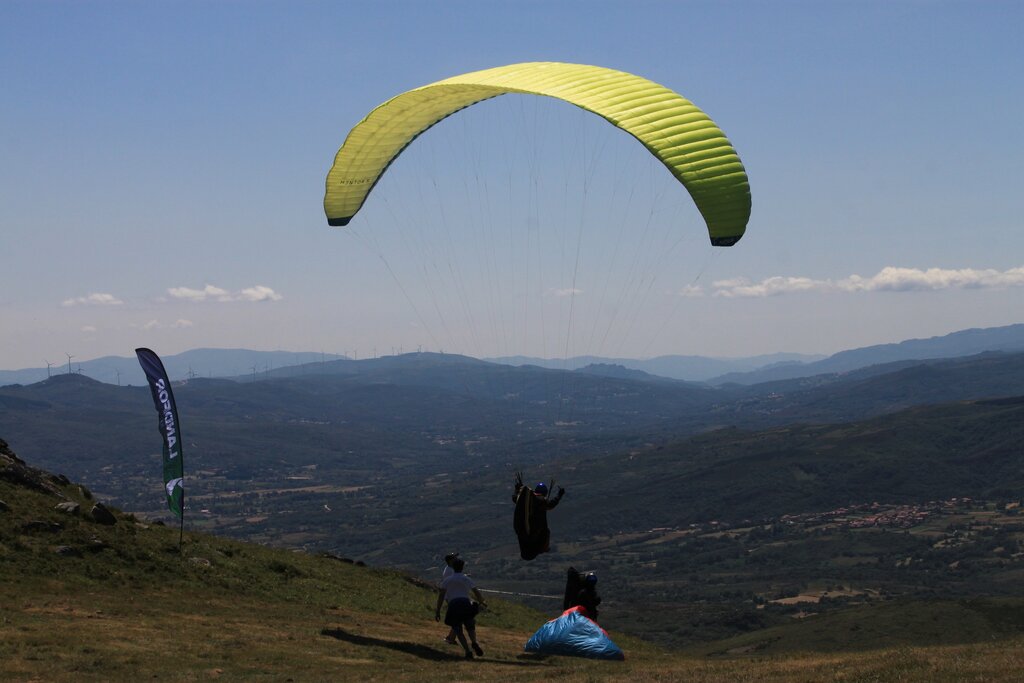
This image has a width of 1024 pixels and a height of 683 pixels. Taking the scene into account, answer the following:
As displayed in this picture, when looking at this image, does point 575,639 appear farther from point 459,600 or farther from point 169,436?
point 169,436

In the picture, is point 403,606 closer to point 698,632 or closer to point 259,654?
point 259,654

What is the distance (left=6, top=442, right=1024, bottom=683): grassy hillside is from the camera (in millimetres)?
17359

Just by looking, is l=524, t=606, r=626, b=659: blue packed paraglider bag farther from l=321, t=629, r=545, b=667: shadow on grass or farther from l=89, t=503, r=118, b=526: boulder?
l=89, t=503, r=118, b=526: boulder

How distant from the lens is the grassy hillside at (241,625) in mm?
17359

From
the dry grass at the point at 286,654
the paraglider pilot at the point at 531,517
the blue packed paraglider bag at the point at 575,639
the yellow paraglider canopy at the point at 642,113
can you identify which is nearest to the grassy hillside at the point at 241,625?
the dry grass at the point at 286,654

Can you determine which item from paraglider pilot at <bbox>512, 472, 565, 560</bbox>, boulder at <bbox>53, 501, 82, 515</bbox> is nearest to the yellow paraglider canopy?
paraglider pilot at <bbox>512, 472, 565, 560</bbox>

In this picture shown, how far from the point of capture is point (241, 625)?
22766mm

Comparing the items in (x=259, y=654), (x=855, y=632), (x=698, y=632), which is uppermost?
(x=259, y=654)

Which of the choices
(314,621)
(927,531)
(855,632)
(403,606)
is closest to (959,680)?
(314,621)

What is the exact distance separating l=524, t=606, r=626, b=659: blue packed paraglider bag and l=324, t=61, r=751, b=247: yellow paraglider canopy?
8919 mm

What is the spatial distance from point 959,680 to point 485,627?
1639cm

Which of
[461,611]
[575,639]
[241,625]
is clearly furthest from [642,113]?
[241,625]

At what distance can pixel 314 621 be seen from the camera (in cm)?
2466

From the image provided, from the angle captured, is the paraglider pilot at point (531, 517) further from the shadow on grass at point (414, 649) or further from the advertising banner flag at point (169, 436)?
the advertising banner flag at point (169, 436)
